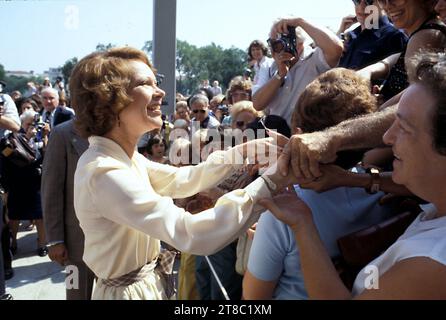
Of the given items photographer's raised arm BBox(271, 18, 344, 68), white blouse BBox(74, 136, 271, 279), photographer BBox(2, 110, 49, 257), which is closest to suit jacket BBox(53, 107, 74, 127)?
photographer BBox(2, 110, 49, 257)

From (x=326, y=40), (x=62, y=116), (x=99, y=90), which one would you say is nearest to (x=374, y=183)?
(x=99, y=90)

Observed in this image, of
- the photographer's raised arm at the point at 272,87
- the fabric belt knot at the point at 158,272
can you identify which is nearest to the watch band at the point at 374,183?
the fabric belt knot at the point at 158,272

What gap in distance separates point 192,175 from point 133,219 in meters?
0.55

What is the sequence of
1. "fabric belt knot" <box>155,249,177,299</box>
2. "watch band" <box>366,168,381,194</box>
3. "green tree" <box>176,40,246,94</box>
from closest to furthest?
"watch band" <box>366,168,381,194</box>
"fabric belt knot" <box>155,249,177,299</box>
"green tree" <box>176,40,246,94</box>

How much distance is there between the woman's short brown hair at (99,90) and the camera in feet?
5.21

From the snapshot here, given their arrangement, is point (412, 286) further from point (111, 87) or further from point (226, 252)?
point (226, 252)

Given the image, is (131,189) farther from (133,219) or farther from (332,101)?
(332,101)

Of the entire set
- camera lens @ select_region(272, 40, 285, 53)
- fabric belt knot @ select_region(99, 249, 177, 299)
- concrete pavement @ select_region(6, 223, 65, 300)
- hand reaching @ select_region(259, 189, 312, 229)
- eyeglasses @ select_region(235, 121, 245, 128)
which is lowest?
concrete pavement @ select_region(6, 223, 65, 300)

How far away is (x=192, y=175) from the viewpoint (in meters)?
1.90

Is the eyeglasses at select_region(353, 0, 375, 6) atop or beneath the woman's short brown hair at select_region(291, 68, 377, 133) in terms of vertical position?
atop

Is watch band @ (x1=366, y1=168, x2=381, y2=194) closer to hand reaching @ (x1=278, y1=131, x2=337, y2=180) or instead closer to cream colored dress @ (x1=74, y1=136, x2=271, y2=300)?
hand reaching @ (x1=278, y1=131, x2=337, y2=180)

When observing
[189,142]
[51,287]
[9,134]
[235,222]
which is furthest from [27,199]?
[235,222]

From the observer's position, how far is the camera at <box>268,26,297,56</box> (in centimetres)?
284

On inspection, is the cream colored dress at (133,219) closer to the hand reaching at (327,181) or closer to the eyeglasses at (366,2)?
the hand reaching at (327,181)
